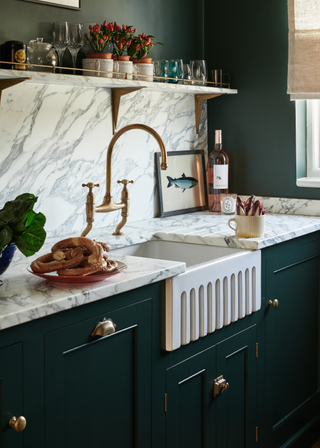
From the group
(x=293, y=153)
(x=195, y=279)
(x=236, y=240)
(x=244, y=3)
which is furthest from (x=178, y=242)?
(x=244, y=3)

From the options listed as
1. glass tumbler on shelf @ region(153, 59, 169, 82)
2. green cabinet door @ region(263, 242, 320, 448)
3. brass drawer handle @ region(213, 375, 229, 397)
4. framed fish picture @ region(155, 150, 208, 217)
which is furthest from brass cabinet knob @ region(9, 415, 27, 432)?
glass tumbler on shelf @ region(153, 59, 169, 82)

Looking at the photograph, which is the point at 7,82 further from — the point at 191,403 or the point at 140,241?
the point at 191,403

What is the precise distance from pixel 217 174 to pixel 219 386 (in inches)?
48.7

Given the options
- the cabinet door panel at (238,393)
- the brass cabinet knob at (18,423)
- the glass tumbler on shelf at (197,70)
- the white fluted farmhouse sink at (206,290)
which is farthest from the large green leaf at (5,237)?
the glass tumbler on shelf at (197,70)

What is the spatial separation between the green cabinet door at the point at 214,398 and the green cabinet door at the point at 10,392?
0.56 meters

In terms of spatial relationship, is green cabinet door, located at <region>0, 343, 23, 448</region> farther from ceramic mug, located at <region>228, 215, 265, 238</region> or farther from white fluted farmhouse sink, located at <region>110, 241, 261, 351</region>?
ceramic mug, located at <region>228, 215, 265, 238</region>

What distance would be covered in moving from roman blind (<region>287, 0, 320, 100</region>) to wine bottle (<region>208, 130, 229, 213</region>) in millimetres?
458

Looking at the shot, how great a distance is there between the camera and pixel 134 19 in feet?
7.98

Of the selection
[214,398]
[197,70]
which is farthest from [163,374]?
[197,70]

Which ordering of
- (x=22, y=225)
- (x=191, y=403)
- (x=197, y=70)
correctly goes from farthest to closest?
1. (x=197, y=70)
2. (x=191, y=403)
3. (x=22, y=225)

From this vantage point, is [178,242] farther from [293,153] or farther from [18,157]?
[293,153]

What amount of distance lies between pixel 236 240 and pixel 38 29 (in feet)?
3.60

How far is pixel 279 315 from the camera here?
219 centimetres

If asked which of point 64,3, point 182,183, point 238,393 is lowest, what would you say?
point 238,393
